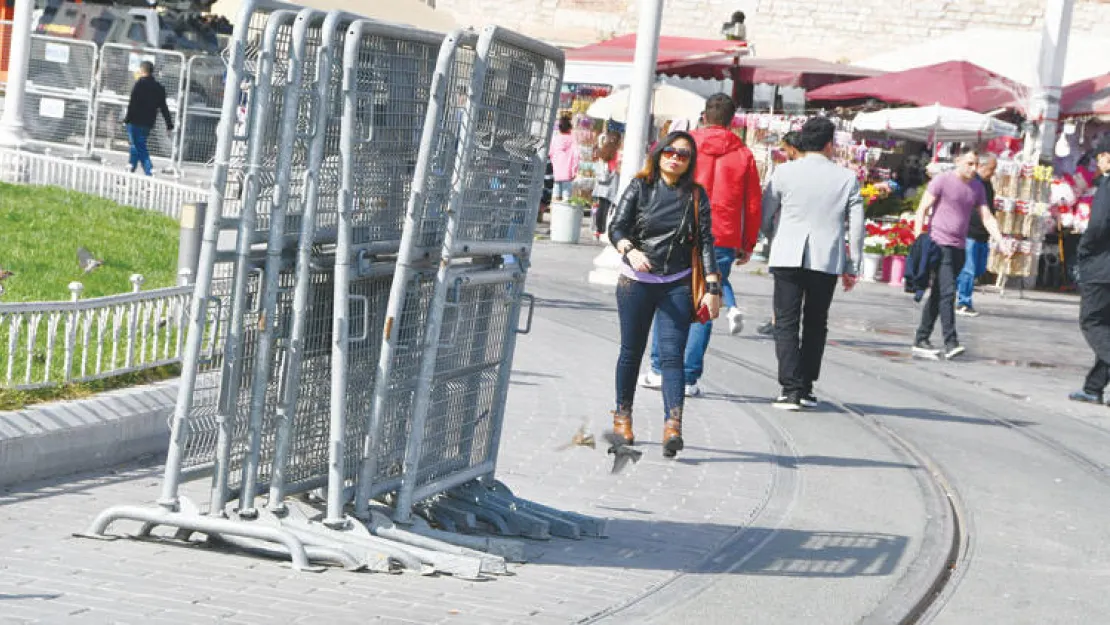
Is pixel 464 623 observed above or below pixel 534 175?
below

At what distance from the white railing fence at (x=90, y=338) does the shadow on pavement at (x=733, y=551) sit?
7.63 feet

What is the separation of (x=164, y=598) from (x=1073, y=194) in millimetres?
21480

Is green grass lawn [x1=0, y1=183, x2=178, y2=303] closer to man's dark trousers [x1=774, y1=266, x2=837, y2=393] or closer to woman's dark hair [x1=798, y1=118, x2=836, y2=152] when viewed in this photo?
man's dark trousers [x1=774, y1=266, x2=837, y2=393]

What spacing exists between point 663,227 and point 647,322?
0.51 meters

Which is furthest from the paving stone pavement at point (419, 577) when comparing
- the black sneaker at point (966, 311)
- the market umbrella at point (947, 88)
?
the market umbrella at point (947, 88)

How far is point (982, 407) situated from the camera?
1328 centimetres

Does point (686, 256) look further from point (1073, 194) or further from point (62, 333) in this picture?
point (1073, 194)

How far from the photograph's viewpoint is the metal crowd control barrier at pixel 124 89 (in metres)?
25.3

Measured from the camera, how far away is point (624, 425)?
9.23 metres

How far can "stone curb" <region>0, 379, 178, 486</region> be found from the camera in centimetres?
752

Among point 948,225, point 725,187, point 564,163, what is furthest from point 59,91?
point 725,187

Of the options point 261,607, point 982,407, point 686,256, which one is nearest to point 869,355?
point 982,407

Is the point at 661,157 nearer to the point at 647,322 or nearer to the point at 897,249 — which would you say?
the point at 647,322

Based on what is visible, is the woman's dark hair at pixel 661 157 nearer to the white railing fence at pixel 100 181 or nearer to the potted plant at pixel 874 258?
the white railing fence at pixel 100 181
